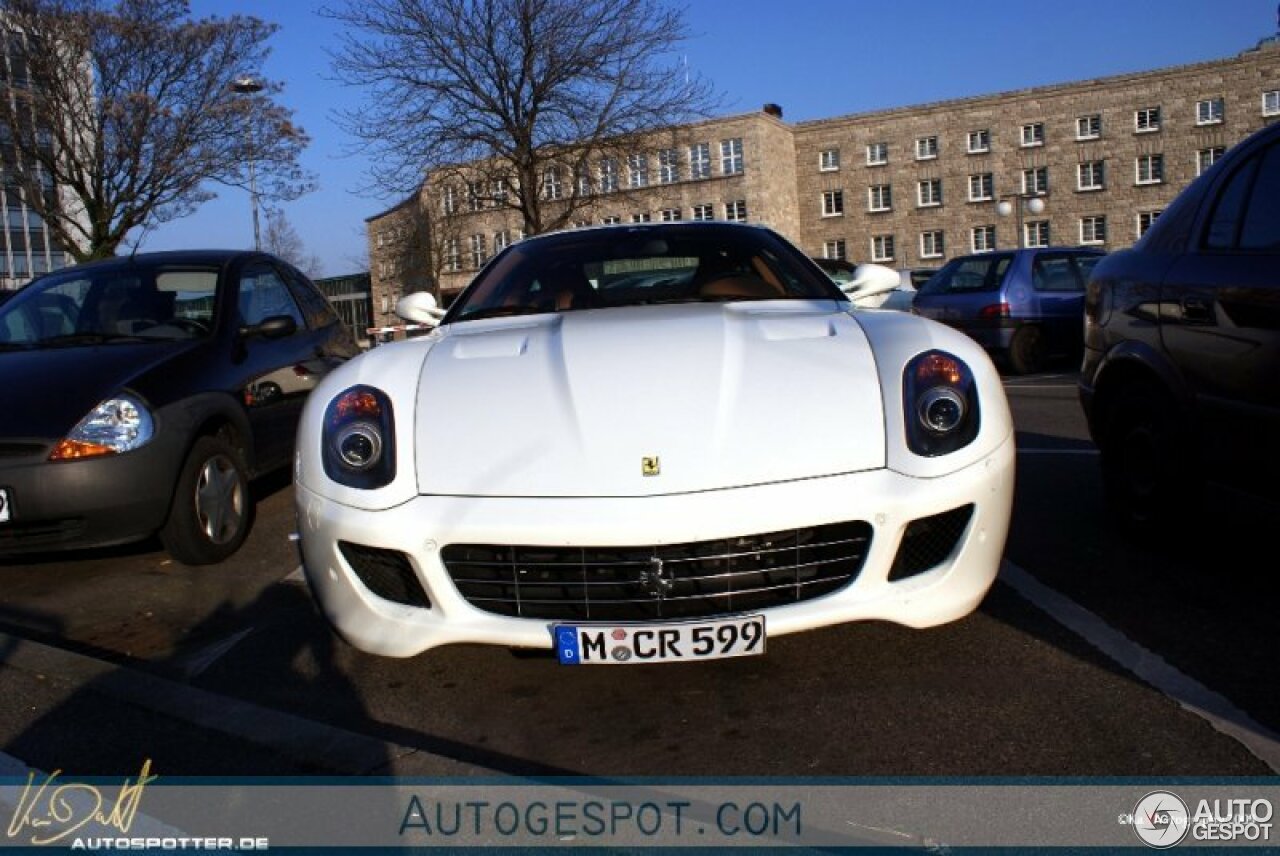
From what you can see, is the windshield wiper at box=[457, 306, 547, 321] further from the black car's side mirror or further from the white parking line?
the white parking line

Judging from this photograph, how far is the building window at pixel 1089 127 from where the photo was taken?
56.0 meters

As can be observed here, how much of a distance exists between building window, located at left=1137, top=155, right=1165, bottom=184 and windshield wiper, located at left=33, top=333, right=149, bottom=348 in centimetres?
5813

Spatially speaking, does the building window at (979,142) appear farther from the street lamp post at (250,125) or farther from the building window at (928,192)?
the street lamp post at (250,125)

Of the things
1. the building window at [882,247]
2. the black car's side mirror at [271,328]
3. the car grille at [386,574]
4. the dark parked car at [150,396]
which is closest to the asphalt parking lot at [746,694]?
the car grille at [386,574]

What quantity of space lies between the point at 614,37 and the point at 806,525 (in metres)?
19.6

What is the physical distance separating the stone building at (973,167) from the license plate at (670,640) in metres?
46.9

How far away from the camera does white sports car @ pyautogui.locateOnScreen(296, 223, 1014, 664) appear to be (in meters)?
2.72

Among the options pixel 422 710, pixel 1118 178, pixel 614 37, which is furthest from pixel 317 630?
pixel 1118 178

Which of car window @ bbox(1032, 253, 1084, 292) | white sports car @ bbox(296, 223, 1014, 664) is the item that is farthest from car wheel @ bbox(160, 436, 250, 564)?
car window @ bbox(1032, 253, 1084, 292)

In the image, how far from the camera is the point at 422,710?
3.13 meters

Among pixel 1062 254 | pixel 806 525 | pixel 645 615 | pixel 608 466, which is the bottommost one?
pixel 645 615

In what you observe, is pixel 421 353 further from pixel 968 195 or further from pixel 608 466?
pixel 968 195

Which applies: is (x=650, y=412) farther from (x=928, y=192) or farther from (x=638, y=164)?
(x=928, y=192)

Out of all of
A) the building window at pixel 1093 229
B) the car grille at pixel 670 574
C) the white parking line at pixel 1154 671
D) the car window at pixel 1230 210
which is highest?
the building window at pixel 1093 229
